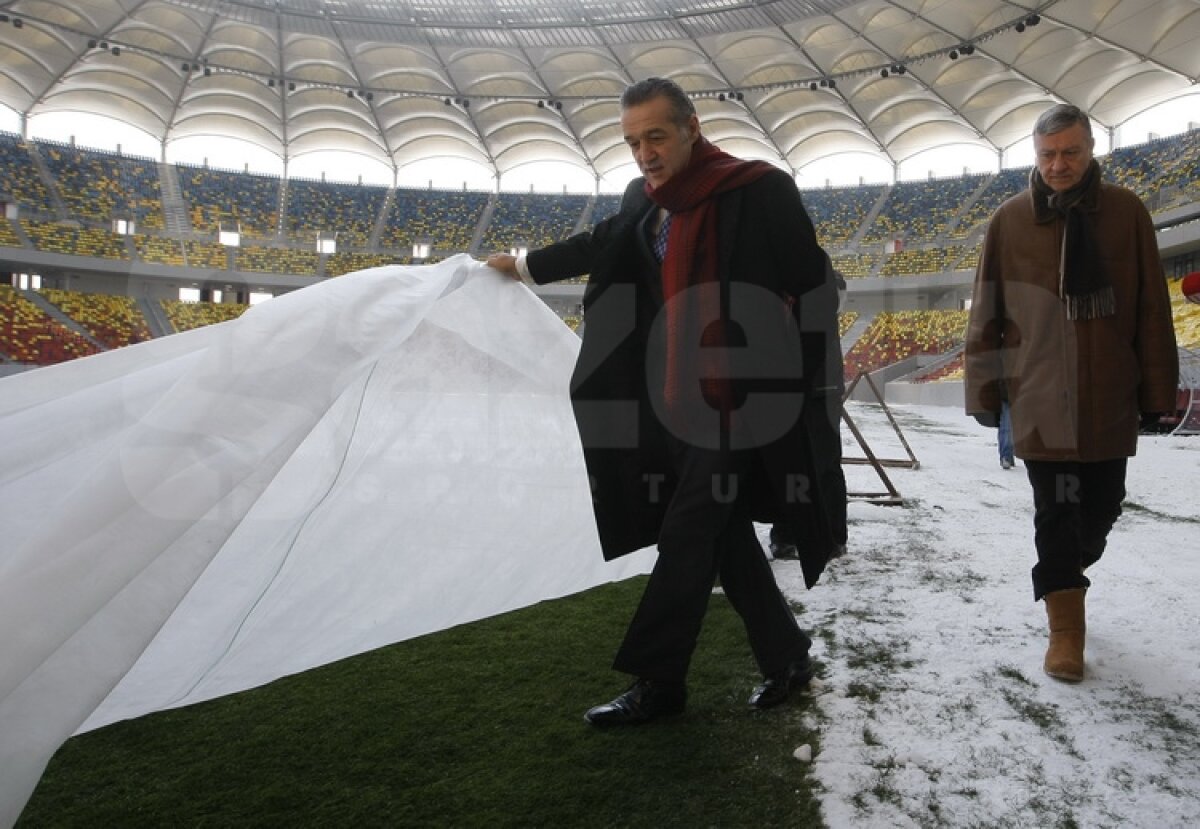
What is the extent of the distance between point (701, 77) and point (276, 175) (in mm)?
22539

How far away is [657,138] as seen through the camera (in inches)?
74.2

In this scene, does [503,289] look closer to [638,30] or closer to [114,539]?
[114,539]

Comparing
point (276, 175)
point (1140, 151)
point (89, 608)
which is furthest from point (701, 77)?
point (89, 608)

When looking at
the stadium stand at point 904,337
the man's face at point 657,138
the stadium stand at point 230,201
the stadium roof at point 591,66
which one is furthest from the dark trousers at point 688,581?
the stadium stand at point 230,201

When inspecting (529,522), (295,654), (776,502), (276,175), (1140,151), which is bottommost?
(295,654)

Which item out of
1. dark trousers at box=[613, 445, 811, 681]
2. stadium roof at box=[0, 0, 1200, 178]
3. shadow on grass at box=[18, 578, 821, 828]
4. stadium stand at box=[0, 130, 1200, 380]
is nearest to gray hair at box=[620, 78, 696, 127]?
dark trousers at box=[613, 445, 811, 681]

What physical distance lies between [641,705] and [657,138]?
140cm

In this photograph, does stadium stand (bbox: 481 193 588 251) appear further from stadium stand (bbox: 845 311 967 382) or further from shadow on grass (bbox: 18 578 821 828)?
shadow on grass (bbox: 18 578 821 828)

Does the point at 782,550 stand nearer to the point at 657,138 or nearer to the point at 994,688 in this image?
the point at 994,688

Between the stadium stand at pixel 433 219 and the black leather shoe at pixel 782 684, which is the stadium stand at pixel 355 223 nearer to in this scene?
the stadium stand at pixel 433 219

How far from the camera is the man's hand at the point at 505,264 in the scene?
2.44 m

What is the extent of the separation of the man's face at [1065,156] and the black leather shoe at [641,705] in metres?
1.79

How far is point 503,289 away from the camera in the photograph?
2.51 metres

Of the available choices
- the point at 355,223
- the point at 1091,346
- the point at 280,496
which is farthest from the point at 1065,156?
the point at 355,223
